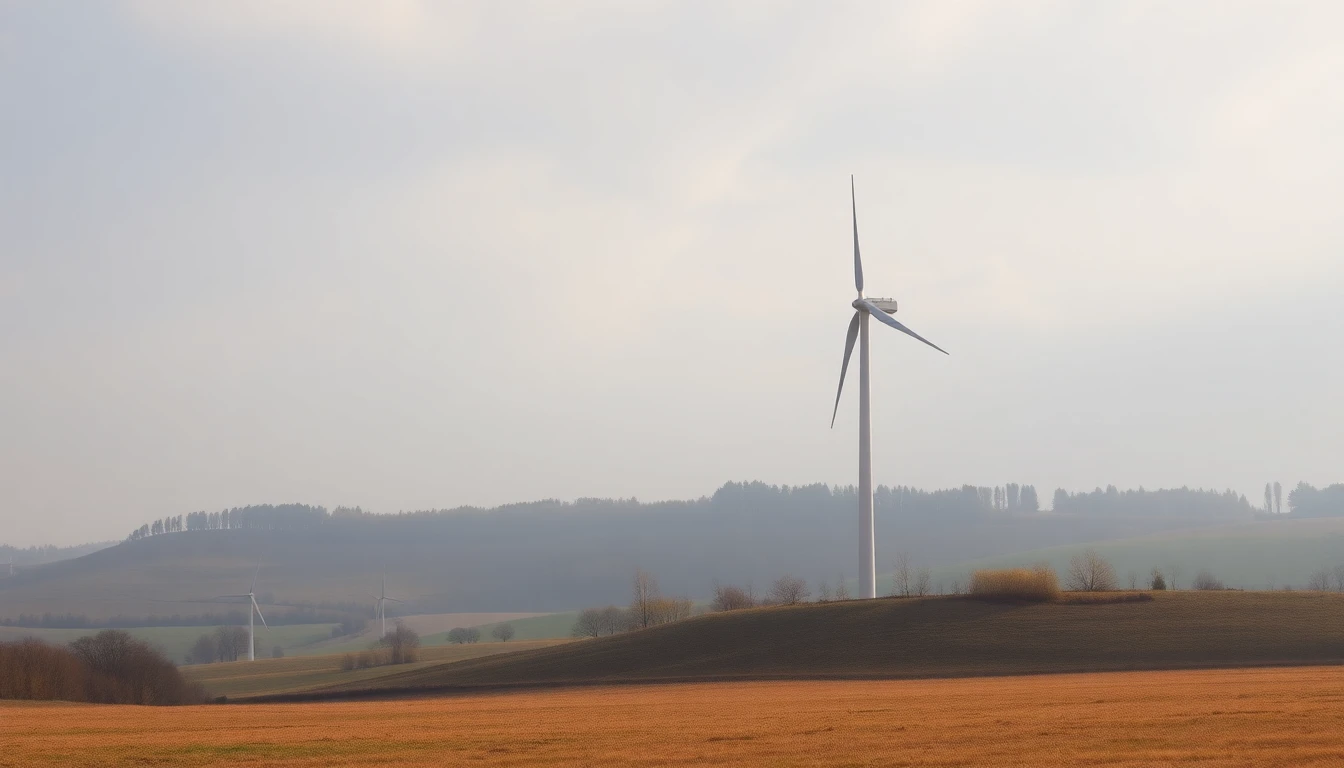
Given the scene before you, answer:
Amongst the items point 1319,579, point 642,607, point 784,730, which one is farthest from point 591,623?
point 784,730

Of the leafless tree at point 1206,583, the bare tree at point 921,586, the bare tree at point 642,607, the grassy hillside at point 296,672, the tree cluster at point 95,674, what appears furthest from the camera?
the bare tree at point 642,607

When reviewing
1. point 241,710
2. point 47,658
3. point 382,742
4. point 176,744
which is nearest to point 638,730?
point 382,742

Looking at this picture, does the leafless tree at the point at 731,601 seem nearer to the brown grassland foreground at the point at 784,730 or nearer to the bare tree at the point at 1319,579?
the brown grassland foreground at the point at 784,730

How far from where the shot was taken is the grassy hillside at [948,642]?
60594mm

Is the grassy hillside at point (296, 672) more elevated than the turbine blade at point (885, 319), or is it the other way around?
the turbine blade at point (885, 319)

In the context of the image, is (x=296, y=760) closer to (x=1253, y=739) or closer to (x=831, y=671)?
(x=1253, y=739)

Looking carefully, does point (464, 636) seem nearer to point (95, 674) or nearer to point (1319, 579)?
point (95, 674)

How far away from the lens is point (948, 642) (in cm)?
6644

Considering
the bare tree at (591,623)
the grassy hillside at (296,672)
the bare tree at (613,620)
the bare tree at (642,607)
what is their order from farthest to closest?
the bare tree at (591,623)
the bare tree at (613,620)
the bare tree at (642,607)
the grassy hillside at (296,672)

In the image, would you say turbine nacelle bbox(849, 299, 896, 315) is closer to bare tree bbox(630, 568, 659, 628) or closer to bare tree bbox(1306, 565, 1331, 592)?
bare tree bbox(630, 568, 659, 628)

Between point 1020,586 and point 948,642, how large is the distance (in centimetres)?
1506

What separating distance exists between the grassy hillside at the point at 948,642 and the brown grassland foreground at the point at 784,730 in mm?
14373

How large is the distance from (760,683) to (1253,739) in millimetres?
35267

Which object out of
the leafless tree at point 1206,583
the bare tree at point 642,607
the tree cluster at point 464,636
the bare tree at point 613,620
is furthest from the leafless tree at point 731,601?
the tree cluster at point 464,636
